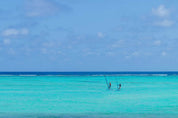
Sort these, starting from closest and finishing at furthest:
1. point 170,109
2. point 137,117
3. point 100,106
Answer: point 137,117
point 170,109
point 100,106

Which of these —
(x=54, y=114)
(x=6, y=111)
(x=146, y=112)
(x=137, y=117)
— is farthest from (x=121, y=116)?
(x=6, y=111)

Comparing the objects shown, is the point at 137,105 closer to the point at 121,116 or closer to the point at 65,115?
the point at 121,116

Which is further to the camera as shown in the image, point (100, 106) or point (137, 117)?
point (100, 106)

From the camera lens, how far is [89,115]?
13.5 m

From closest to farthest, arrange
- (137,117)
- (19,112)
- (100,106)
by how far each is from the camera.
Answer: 1. (137,117)
2. (19,112)
3. (100,106)

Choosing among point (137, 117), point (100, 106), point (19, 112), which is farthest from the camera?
point (100, 106)

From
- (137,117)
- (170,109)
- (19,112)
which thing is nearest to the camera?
(137,117)

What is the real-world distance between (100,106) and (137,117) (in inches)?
140

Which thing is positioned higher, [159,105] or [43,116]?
[159,105]

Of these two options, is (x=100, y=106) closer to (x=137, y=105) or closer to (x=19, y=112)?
(x=137, y=105)

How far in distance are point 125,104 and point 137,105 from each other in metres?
0.72

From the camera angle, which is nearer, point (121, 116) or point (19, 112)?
point (121, 116)

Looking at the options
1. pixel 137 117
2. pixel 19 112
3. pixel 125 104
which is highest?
pixel 125 104

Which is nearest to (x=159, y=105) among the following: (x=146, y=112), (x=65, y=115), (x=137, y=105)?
(x=137, y=105)
